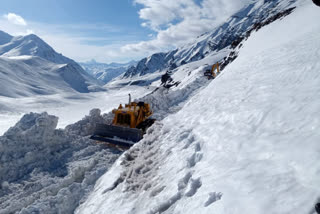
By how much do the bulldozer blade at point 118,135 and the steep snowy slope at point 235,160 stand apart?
2.01 metres

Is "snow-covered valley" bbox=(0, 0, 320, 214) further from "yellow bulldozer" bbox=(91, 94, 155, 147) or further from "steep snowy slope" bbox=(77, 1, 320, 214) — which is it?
"yellow bulldozer" bbox=(91, 94, 155, 147)

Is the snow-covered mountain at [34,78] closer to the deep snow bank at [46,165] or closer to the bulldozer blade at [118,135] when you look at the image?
the deep snow bank at [46,165]

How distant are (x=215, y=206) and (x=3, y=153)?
28.0 feet

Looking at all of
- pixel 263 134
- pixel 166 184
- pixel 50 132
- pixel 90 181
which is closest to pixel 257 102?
pixel 263 134

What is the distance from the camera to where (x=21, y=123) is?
9.66 meters

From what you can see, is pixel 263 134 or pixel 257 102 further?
pixel 257 102

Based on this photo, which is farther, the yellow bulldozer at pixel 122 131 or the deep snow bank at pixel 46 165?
the yellow bulldozer at pixel 122 131

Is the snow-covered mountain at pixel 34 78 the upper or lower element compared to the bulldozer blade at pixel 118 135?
upper

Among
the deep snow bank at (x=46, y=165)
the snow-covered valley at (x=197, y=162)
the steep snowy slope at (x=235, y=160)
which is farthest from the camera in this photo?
the deep snow bank at (x=46, y=165)

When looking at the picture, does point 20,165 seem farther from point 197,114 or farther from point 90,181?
point 197,114

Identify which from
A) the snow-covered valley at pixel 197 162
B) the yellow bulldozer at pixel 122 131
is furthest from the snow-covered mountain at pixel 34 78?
the snow-covered valley at pixel 197 162

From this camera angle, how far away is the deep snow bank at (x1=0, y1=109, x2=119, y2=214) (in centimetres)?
652

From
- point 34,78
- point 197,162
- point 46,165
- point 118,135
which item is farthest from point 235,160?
point 34,78

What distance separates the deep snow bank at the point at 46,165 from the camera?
257 inches
